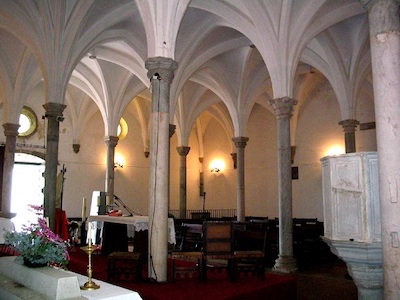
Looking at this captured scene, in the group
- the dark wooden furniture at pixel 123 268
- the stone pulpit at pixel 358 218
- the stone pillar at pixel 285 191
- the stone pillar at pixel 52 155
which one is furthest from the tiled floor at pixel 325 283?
the stone pillar at pixel 52 155

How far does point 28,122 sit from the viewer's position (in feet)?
55.7

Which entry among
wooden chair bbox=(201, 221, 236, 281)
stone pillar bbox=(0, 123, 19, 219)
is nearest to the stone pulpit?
wooden chair bbox=(201, 221, 236, 281)

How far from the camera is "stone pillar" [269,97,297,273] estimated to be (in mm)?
8898

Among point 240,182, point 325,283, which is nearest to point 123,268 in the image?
point 325,283

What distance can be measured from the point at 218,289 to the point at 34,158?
45.6 ft

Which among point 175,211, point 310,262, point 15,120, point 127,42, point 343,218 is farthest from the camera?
point 175,211

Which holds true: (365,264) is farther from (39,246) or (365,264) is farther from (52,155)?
(52,155)

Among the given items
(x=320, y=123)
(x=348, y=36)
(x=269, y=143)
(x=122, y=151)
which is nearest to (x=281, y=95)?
(x=348, y=36)

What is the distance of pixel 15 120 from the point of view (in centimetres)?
1352

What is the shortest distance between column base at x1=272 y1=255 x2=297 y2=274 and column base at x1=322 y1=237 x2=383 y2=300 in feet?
10.2

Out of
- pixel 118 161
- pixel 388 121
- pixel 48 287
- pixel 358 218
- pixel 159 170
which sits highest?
pixel 118 161

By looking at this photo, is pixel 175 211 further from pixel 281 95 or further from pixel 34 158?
pixel 281 95

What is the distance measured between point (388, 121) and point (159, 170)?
363 cm

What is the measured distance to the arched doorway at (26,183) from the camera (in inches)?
663
